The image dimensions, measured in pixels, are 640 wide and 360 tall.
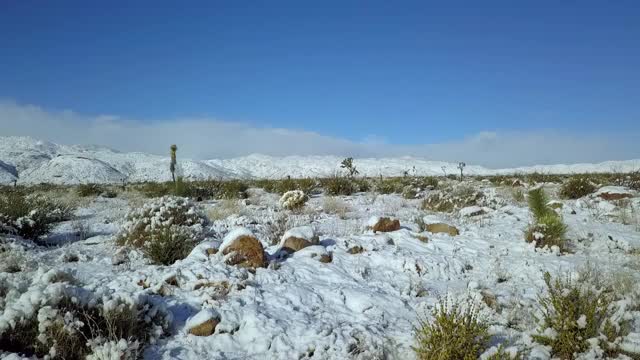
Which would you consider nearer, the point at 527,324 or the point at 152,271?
the point at 527,324

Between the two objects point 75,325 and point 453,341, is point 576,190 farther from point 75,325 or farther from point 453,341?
point 75,325

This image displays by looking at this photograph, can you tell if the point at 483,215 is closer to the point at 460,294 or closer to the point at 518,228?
the point at 518,228

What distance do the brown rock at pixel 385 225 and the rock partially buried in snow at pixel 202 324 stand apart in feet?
14.1

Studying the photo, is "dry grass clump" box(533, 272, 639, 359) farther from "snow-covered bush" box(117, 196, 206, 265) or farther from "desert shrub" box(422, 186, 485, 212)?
"desert shrub" box(422, 186, 485, 212)

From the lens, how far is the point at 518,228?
29.5 ft

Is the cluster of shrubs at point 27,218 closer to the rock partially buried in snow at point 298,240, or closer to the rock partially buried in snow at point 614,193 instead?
the rock partially buried in snow at point 298,240

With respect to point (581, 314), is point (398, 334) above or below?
below

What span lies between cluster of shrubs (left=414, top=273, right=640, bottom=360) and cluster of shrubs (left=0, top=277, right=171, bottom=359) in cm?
261

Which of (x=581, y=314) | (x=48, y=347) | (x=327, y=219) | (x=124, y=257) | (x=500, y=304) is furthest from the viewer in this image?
(x=327, y=219)

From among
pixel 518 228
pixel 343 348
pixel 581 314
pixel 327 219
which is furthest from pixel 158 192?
pixel 581 314

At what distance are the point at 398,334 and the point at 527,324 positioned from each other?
1468 millimetres

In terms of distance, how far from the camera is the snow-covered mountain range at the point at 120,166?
54.3 meters

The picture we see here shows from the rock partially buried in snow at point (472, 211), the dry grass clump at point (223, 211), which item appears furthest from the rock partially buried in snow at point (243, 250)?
the rock partially buried in snow at point (472, 211)

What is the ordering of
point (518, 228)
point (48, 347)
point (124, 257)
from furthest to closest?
point (518, 228) → point (124, 257) → point (48, 347)
